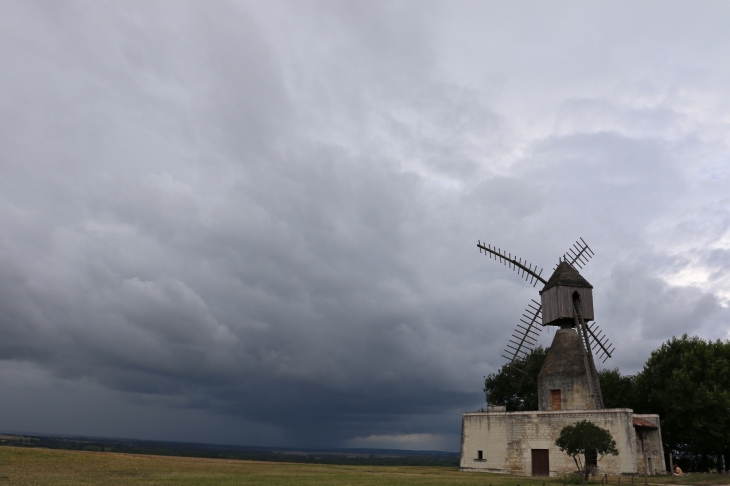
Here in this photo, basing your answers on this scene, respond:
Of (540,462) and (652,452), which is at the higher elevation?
(652,452)

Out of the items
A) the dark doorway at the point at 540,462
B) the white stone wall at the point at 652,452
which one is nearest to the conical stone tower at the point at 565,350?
the dark doorway at the point at 540,462

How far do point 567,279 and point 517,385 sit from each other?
22915 millimetres

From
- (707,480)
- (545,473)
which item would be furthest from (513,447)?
(707,480)

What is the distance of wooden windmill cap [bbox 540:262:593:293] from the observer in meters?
33.6

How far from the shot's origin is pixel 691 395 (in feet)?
119

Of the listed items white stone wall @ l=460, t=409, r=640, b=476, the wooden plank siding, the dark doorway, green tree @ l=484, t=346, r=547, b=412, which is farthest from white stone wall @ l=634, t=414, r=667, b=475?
green tree @ l=484, t=346, r=547, b=412

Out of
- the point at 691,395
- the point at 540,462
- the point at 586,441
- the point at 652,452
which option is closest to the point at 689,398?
the point at 691,395

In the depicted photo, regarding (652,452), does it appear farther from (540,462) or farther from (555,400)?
(540,462)

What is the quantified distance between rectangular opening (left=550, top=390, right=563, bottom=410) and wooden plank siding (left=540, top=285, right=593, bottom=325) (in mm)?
4482

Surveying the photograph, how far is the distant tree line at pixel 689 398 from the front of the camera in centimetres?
3538

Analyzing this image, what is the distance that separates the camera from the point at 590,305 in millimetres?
33531

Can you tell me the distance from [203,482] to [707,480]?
77.4 feet

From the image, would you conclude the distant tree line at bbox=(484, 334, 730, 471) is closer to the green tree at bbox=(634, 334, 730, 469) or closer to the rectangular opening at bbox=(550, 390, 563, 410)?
the green tree at bbox=(634, 334, 730, 469)

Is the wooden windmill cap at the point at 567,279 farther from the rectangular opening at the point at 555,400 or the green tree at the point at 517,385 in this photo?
the green tree at the point at 517,385
